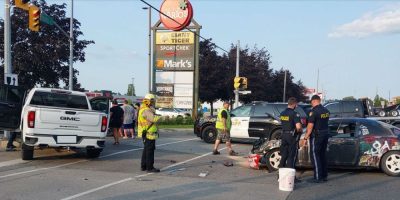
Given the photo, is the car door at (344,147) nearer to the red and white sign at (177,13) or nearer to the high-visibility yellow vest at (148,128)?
the high-visibility yellow vest at (148,128)

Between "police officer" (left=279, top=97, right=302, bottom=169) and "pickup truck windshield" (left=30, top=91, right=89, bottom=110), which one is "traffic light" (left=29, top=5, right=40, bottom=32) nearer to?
"pickup truck windshield" (left=30, top=91, right=89, bottom=110)

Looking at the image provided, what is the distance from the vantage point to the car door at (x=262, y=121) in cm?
1784

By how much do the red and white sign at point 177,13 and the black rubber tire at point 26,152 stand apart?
1887cm

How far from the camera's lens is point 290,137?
9.95 meters

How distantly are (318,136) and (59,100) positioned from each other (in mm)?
7060

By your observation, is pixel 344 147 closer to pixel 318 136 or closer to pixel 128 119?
pixel 318 136

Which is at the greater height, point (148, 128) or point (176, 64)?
point (176, 64)

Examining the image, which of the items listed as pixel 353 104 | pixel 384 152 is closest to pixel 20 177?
pixel 384 152

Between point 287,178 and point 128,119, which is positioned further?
point 128,119

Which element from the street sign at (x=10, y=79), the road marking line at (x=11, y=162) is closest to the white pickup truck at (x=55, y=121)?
the road marking line at (x=11, y=162)

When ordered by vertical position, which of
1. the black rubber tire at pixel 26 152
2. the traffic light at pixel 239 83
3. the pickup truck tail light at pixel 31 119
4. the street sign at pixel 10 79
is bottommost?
the black rubber tire at pixel 26 152

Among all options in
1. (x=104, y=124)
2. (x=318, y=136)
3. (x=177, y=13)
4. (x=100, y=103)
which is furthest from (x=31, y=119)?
(x=177, y=13)

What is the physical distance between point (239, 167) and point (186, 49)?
19.6m

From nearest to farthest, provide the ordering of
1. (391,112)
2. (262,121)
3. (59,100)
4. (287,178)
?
(287,178), (59,100), (262,121), (391,112)
